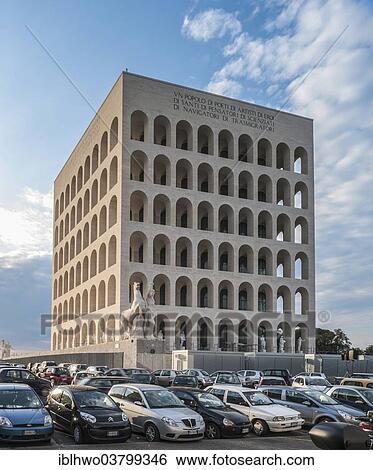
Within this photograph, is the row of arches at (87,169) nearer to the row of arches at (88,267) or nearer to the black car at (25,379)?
the row of arches at (88,267)

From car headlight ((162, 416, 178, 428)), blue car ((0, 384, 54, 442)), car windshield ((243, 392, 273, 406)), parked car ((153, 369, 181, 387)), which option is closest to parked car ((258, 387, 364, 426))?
car windshield ((243, 392, 273, 406))

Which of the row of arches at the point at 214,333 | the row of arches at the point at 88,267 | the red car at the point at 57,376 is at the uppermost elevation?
the row of arches at the point at 88,267

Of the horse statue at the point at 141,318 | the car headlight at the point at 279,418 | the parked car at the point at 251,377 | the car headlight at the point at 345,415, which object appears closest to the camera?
the car headlight at the point at 279,418

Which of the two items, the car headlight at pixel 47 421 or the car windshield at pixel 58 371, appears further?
the car windshield at pixel 58 371

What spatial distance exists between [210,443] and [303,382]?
16.3 m

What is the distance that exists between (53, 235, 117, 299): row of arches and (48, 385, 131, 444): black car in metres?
50.0

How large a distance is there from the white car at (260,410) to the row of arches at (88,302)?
45538mm

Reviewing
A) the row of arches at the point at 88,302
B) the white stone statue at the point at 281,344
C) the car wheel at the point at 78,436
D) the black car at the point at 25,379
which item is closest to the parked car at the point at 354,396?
the car wheel at the point at 78,436

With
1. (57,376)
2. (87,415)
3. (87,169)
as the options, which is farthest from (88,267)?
(87,415)

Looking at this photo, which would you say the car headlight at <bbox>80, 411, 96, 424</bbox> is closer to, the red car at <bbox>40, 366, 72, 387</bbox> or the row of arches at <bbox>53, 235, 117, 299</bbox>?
the red car at <bbox>40, 366, 72, 387</bbox>

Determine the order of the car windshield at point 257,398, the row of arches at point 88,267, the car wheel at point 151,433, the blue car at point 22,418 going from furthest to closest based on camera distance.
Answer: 1. the row of arches at point 88,267
2. the car windshield at point 257,398
3. the car wheel at point 151,433
4. the blue car at point 22,418

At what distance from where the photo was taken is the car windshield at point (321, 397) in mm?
21953

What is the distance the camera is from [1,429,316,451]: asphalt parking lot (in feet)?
51.5

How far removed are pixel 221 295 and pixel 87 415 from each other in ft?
190
